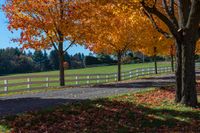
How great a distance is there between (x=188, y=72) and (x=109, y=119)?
423 centimetres

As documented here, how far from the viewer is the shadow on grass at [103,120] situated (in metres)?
10.3

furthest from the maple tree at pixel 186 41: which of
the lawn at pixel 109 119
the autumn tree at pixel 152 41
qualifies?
the autumn tree at pixel 152 41

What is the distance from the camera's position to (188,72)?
1403 cm

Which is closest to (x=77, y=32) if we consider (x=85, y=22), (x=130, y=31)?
(x=85, y=22)

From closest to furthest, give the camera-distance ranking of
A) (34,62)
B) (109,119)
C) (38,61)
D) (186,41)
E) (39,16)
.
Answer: (109,119) → (186,41) → (39,16) → (34,62) → (38,61)

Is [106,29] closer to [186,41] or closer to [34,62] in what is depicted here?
[186,41]

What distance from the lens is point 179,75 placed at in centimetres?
1477

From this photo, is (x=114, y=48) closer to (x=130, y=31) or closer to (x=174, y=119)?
(x=130, y=31)

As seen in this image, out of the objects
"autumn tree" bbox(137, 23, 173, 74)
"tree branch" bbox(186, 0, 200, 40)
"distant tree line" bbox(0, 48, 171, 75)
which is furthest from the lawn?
"distant tree line" bbox(0, 48, 171, 75)

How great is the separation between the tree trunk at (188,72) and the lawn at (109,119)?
44cm

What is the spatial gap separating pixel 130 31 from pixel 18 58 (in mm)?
84740

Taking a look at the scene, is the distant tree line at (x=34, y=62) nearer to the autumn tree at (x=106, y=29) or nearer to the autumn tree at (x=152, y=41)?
the autumn tree at (x=152, y=41)

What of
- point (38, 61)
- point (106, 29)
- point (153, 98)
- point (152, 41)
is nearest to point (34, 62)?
point (38, 61)

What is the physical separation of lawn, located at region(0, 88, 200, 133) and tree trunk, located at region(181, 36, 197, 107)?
440mm
